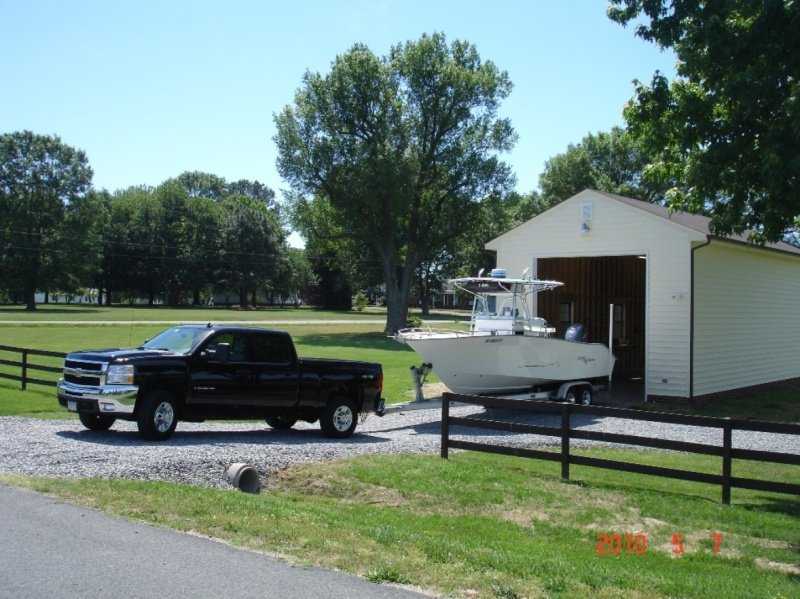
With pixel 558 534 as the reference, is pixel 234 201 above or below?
above

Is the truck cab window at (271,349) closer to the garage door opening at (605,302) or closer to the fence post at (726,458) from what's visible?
the fence post at (726,458)

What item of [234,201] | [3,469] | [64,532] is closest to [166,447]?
[3,469]

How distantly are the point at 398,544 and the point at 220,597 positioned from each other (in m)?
2.01

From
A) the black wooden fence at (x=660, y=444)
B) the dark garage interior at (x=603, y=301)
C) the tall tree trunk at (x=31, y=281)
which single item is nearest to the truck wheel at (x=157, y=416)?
the black wooden fence at (x=660, y=444)

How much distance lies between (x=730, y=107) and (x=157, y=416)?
9907 millimetres

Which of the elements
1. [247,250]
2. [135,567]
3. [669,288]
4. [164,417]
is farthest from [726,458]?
[247,250]

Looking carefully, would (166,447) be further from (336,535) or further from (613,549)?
(613,549)

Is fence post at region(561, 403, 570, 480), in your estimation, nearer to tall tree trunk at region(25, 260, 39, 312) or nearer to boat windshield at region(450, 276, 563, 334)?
boat windshield at region(450, 276, 563, 334)

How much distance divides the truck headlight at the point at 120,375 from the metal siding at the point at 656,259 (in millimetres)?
13123

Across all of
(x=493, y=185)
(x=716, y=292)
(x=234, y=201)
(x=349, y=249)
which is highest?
(x=234, y=201)

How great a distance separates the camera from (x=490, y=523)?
8.45 m

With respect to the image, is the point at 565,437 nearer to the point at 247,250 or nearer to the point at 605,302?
the point at 605,302

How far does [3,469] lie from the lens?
388 inches

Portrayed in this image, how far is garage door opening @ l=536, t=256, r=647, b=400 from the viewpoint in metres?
23.8
